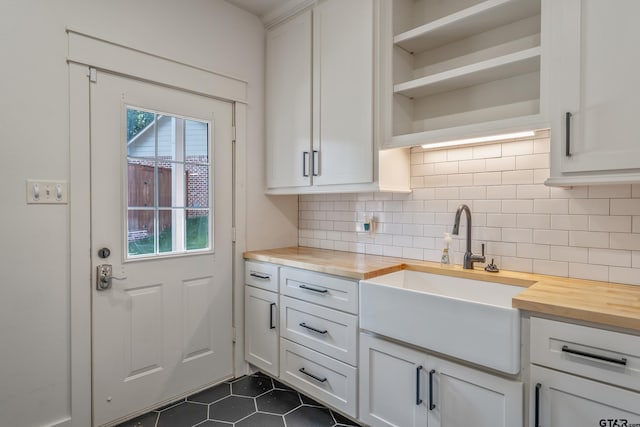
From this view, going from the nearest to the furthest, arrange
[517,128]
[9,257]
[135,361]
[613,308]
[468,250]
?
[613,308], [517,128], [9,257], [468,250], [135,361]

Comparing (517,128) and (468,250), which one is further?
(468,250)

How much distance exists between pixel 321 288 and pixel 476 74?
1378 mm

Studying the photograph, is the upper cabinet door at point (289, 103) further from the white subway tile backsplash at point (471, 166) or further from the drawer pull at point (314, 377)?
the drawer pull at point (314, 377)

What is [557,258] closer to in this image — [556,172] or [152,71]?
[556,172]

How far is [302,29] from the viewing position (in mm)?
2404

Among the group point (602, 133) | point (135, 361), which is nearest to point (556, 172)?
point (602, 133)

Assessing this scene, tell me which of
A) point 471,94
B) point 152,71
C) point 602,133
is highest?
point 152,71

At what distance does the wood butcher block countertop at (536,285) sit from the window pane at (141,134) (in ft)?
3.11

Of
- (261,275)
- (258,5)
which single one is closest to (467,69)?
(258,5)

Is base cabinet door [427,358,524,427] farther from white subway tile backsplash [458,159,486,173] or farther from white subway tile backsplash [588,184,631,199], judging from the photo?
white subway tile backsplash [458,159,486,173]

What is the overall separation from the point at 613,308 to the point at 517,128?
795mm

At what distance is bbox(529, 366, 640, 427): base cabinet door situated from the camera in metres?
1.12

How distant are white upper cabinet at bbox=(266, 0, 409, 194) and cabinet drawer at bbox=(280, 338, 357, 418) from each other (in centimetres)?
100

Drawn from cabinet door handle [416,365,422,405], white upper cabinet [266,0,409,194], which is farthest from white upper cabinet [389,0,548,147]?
cabinet door handle [416,365,422,405]
